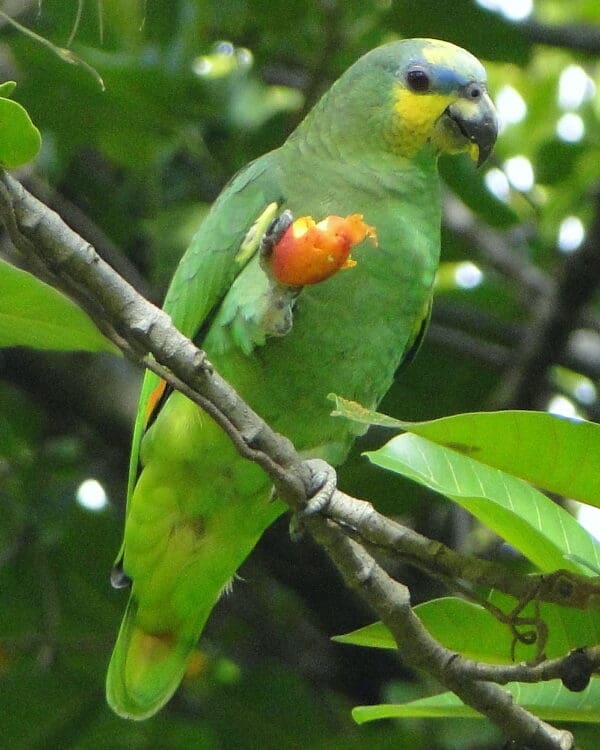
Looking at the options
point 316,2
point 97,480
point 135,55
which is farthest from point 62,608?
point 316,2

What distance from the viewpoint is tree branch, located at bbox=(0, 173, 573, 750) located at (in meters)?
1.06

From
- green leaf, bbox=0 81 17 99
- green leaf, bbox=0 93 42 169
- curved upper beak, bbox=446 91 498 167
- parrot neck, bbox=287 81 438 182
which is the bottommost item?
parrot neck, bbox=287 81 438 182

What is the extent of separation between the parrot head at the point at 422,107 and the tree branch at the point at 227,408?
827 mm

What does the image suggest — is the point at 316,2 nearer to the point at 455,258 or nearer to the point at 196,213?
the point at 196,213

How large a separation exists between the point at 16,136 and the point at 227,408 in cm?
34

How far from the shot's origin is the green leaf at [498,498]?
1.04 metres

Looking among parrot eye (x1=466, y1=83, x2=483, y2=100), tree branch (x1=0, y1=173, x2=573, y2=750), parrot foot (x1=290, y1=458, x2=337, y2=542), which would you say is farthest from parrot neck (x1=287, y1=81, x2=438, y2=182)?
tree branch (x1=0, y1=173, x2=573, y2=750)

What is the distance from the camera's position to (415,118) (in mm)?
1940

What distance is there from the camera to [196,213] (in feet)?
8.04

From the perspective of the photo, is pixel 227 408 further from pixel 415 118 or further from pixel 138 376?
pixel 138 376

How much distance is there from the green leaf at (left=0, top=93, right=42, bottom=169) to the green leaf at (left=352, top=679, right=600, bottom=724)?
2.35 feet

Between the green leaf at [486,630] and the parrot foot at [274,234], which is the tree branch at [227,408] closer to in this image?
the green leaf at [486,630]

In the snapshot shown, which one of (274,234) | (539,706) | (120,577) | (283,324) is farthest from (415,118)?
(539,706)

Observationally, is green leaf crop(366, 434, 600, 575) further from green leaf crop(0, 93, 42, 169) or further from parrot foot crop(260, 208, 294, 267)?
green leaf crop(0, 93, 42, 169)
